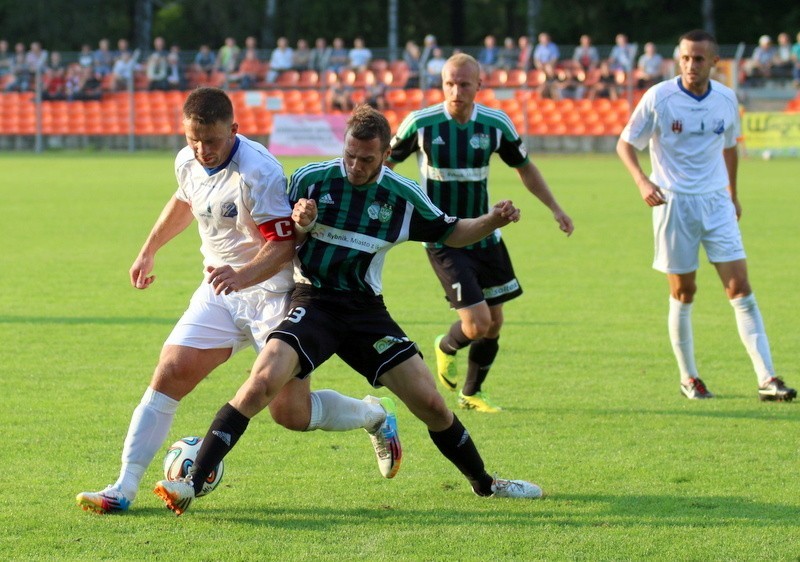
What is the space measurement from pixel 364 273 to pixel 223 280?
65cm

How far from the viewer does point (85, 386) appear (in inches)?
289

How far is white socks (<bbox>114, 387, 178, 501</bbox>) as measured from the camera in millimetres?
4895

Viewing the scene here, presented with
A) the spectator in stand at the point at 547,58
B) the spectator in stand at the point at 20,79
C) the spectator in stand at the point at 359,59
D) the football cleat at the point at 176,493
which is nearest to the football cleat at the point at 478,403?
the football cleat at the point at 176,493

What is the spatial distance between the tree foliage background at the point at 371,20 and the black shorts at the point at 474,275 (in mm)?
39220

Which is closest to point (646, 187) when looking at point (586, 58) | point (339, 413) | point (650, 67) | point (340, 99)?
point (339, 413)

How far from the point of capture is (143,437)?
16.1 ft

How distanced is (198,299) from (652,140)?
11.6 feet

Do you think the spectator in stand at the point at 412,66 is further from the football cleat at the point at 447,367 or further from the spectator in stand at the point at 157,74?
the football cleat at the point at 447,367

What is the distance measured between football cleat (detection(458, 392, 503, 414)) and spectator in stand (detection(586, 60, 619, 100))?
25420 mm

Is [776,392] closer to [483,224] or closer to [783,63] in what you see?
[483,224]

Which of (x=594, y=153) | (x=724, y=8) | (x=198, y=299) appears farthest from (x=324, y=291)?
(x=724, y=8)

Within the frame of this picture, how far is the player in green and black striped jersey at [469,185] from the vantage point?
7.02 metres

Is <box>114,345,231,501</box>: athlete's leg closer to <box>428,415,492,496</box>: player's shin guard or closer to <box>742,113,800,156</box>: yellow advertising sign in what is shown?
<box>428,415,492,496</box>: player's shin guard

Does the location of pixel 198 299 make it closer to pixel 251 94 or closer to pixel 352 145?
pixel 352 145
